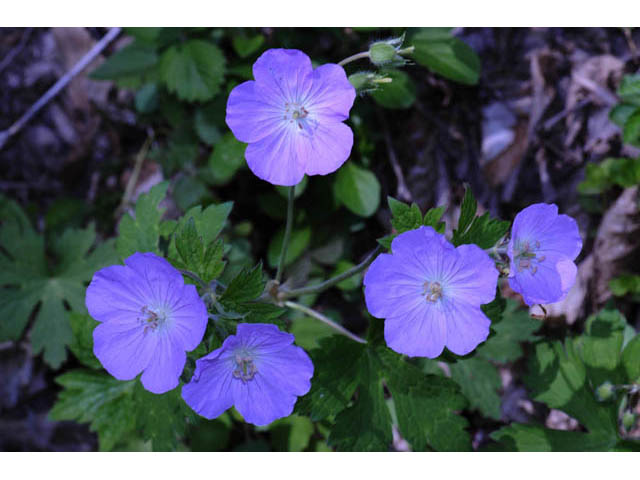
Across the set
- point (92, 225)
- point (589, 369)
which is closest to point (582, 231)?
point (589, 369)

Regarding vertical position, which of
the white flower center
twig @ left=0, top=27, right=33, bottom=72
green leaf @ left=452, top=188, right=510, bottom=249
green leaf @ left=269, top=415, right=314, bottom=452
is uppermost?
the white flower center

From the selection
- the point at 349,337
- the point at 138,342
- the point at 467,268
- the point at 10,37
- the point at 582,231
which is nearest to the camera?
the point at 467,268

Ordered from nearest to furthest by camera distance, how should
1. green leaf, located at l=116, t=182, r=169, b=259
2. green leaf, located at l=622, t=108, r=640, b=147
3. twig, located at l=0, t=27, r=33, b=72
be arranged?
green leaf, located at l=116, t=182, r=169, b=259 < green leaf, located at l=622, t=108, r=640, b=147 < twig, located at l=0, t=27, r=33, b=72

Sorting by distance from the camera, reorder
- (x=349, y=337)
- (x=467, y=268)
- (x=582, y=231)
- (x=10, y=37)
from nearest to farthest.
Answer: (x=467, y=268), (x=349, y=337), (x=582, y=231), (x=10, y=37)

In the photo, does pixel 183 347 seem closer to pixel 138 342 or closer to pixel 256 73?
pixel 138 342

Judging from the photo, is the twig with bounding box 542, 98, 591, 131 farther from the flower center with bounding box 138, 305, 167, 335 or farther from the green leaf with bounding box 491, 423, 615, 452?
the flower center with bounding box 138, 305, 167, 335

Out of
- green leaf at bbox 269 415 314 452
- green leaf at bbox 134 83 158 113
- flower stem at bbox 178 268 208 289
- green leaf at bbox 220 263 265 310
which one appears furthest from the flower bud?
green leaf at bbox 134 83 158 113

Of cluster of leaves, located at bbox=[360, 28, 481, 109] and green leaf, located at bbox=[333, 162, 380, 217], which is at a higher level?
cluster of leaves, located at bbox=[360, 28, 481, 109]
